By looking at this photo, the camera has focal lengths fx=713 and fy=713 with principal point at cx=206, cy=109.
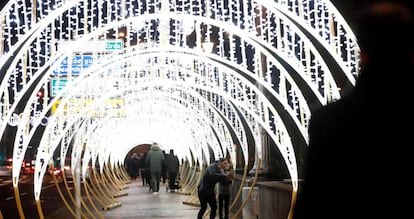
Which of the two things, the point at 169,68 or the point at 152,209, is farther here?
the point at 152,209

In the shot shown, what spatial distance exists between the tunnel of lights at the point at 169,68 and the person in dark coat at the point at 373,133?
4710mm

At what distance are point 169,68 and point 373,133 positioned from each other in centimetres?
1594

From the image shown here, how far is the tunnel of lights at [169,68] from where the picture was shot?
9227 millimetres

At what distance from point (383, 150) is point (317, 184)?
6.8 inches

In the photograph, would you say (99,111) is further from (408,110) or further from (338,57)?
(408,110)

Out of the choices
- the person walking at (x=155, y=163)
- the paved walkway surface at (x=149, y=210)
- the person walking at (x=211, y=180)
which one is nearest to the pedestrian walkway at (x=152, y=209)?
the paved walkway surface at (x=149, y=210)

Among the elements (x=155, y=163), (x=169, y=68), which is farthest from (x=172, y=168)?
(x=169, y=68)

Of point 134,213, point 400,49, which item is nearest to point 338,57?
point 400,49

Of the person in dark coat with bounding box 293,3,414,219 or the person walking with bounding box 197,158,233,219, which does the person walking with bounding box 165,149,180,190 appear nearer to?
the person walking with bounding box 197,158,233,219

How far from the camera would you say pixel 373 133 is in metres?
1.64

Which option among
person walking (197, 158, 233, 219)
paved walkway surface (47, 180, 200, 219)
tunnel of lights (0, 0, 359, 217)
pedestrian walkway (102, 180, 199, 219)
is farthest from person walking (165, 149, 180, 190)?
person walking (197, 158, 233, 219)

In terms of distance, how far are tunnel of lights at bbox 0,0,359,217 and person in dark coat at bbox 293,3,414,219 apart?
4710mm

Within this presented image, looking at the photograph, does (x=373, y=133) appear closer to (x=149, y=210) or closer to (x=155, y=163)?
(x=149, y=210)

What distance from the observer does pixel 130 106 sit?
996 inches
